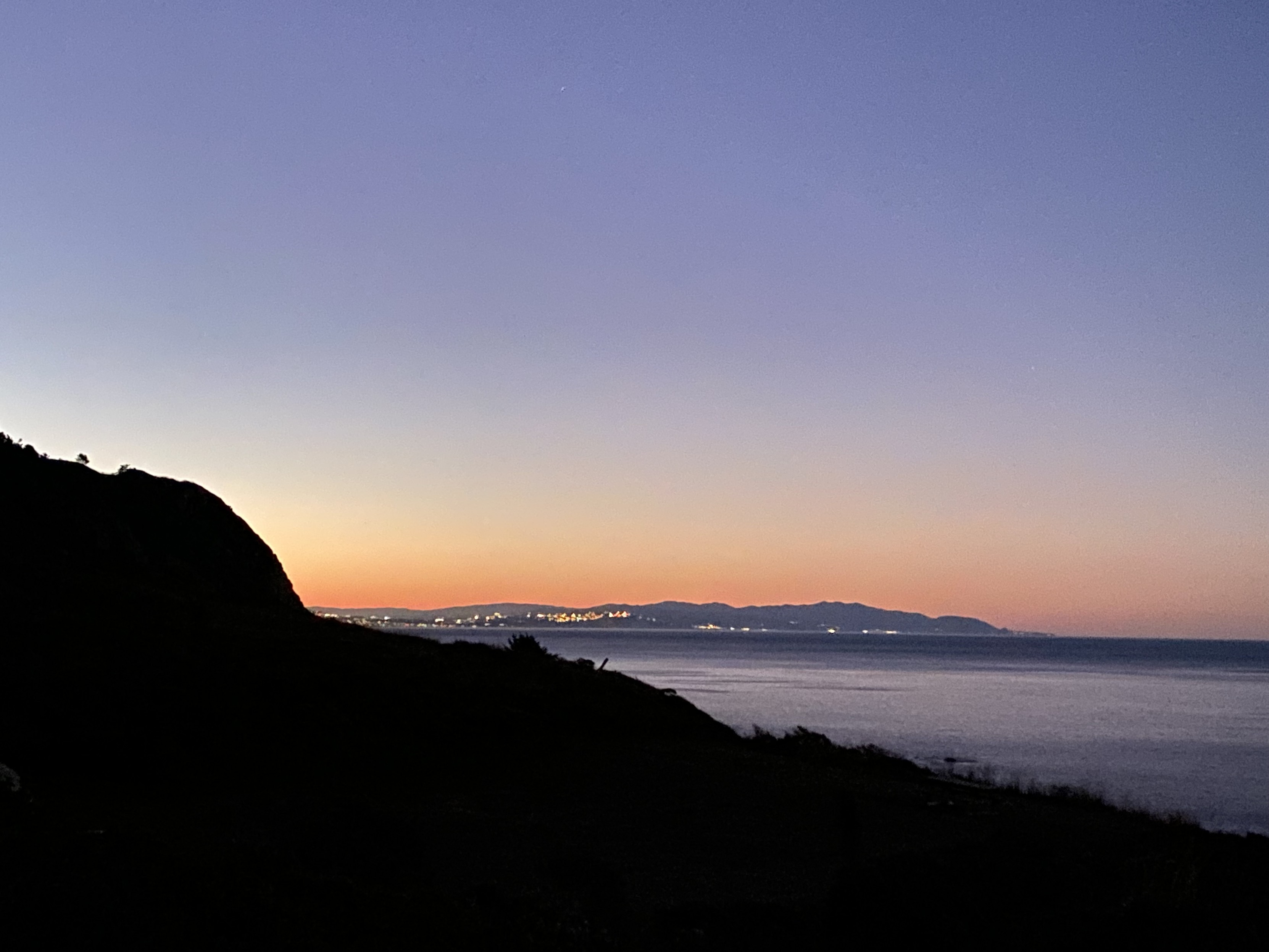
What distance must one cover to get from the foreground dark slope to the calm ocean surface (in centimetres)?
1159

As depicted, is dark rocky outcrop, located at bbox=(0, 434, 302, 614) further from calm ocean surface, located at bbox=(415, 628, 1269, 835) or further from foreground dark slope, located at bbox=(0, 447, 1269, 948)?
calm ocean surface, located at bbox=(415, 628, 1269, 835)

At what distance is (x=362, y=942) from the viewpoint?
24.6ft

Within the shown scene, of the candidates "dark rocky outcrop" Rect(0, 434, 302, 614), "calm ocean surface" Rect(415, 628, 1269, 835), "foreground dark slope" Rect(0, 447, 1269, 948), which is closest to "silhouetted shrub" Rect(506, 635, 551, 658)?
"foreground dark slope" Rect(0, 447, 1269, 948)

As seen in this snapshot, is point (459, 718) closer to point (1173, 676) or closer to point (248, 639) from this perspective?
point (248, 639)

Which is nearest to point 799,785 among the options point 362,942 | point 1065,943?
point 1065,943

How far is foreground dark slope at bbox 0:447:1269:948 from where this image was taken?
823cm

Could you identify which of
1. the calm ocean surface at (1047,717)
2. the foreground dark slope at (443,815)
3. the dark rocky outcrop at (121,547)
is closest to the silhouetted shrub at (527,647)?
the foreground dark slope at (443,815)

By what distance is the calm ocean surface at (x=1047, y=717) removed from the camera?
1474 inches

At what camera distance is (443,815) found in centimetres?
1772

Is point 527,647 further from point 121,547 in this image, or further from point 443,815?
point 443,815

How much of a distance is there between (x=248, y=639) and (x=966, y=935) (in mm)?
18878

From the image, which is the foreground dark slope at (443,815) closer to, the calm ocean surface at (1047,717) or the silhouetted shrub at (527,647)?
the silhouetted shrub at (527,647)

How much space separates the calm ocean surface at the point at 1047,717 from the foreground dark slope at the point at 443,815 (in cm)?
1159

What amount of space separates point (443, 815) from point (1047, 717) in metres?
50.7
